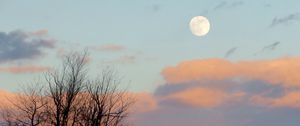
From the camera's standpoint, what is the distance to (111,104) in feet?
148

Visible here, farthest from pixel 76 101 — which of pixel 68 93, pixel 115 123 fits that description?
pixel 115 123

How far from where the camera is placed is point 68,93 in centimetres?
4341

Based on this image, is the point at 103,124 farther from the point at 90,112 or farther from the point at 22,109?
the point at 22,109

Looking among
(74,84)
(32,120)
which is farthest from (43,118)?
(74,84)

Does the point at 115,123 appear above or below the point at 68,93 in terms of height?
below

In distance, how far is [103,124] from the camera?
144ft

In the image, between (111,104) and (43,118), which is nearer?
(43,118)

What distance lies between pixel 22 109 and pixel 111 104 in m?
7.32

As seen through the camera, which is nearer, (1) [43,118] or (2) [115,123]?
(1) [43,118]

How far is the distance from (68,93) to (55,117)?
2244mm

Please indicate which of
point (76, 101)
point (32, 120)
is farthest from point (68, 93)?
point (32, 120)

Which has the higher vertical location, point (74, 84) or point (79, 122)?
point (74, 84)

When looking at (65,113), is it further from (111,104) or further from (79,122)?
(111,104)

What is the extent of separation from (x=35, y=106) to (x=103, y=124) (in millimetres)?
5708
